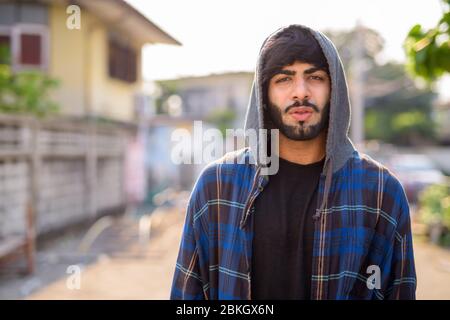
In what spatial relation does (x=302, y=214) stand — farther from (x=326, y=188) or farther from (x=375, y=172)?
(x=375, y=172)

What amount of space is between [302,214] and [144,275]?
5573mm

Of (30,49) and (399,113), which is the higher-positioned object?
(399,113)

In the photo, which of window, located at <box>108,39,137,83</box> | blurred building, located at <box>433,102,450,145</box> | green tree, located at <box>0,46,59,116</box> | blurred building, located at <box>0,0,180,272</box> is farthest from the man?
blurred building, located at <box>433,102,450,145</box>

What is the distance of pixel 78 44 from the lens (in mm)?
11836

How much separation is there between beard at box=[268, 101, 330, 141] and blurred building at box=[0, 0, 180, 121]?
7540mm

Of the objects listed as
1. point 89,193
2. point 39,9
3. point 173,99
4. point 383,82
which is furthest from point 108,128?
point 383,82

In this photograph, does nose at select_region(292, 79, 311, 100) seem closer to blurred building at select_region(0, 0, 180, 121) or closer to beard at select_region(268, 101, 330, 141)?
beard at select_region(268, 101, 330, 141)

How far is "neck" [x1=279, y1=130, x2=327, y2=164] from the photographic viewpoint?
2.20m

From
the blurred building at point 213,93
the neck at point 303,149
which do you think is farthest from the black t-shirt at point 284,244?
the blurred building at point 213,93

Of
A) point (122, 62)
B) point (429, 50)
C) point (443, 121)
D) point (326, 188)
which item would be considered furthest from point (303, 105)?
point (443, 121)

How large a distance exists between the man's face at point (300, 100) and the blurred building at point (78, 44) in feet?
24.6

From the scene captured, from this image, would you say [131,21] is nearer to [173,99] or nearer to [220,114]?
[220,114]

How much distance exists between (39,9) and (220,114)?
46.5ft
